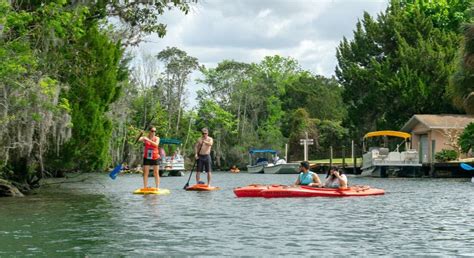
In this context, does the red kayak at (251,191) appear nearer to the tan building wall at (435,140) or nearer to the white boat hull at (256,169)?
the tan building wall at (435,140)

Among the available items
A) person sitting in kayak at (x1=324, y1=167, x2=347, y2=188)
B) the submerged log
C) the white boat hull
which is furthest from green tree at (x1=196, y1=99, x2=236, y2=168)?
person sitting in kayak at (x1=324, y1=167, x2=347, y2=188)

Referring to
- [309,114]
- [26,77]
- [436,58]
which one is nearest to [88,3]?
[26,77]

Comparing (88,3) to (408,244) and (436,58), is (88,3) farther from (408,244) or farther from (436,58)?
(436,58)

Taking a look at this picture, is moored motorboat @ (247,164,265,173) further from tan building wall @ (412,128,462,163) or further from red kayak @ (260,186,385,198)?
red kayak @ (260,186,385,198)

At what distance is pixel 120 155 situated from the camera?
78375 millimetres

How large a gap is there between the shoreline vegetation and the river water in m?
4.00

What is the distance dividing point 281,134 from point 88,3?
76.4 meters

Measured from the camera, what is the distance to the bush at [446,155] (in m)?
49.6

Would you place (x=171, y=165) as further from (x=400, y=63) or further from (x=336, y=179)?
(x=336, y=179)

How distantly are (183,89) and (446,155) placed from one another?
1827 inches

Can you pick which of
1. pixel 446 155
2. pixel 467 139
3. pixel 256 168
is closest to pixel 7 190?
pixel 467 139

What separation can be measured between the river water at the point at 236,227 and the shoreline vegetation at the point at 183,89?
400 cm

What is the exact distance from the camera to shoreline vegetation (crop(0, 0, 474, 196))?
69.0 ft

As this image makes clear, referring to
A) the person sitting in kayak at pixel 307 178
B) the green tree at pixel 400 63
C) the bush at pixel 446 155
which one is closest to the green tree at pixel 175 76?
the green tree at pixel 400 63
